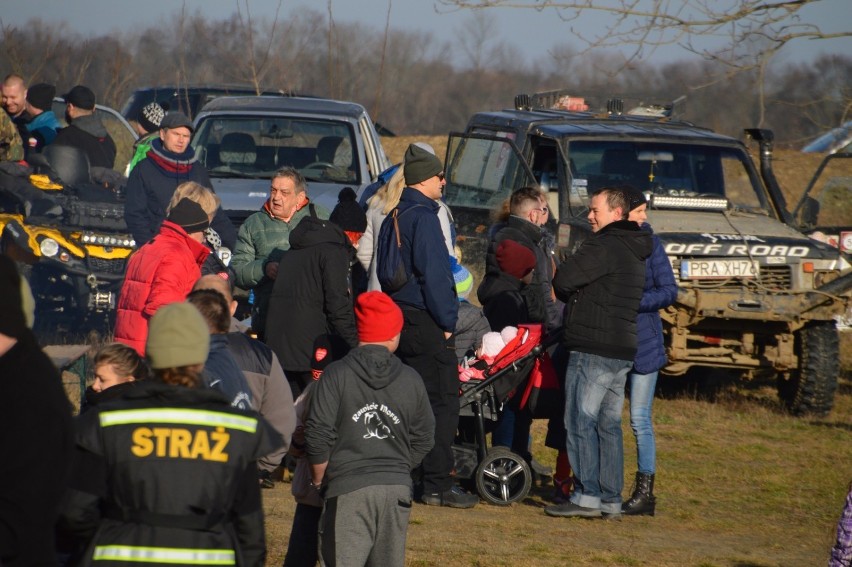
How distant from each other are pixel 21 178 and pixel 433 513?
220 inches

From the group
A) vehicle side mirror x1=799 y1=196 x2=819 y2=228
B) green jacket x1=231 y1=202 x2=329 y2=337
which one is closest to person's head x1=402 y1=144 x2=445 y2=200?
green jacket x1=231 y1=202 x2=329 y2=337

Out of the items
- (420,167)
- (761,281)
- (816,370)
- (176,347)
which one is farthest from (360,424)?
(816,370)

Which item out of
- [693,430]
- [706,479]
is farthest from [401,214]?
[693,430]

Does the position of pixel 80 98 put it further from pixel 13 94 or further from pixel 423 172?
pixel 423 172

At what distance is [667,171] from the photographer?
11117 mm

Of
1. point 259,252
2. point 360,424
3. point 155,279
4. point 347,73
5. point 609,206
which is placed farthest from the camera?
point 347,73

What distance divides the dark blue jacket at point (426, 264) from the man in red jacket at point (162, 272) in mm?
1147

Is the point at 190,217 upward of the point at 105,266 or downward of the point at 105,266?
upward

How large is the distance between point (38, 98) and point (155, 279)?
6508 mm

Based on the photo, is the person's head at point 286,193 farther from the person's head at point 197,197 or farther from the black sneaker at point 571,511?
the black sneaker at point 571,511

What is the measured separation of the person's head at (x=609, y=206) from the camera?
6934mm

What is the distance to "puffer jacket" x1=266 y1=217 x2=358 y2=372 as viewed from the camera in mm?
7012

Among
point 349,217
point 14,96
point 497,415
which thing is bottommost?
point 497,415

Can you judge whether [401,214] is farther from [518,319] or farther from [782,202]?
[782,202]
